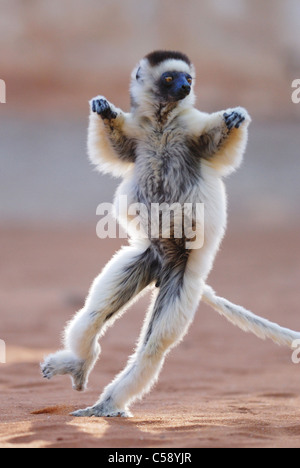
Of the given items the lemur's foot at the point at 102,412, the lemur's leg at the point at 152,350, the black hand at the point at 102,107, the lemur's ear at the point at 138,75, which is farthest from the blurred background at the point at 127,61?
the lemur's foot at the point at 102,412

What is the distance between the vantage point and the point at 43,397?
263 inches

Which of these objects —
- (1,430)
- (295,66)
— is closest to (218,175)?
(1,430)

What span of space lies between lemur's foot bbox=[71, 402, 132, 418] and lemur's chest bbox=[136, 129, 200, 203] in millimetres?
1549

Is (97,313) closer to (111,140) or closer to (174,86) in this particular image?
(111,140)

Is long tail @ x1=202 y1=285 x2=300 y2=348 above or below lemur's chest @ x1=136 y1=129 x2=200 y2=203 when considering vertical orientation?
below

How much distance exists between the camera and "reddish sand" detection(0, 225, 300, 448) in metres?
4.60

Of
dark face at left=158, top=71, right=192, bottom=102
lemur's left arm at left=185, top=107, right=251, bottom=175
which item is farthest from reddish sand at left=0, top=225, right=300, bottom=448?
→ dark face at left=158, top=71, right=192, bottom=102

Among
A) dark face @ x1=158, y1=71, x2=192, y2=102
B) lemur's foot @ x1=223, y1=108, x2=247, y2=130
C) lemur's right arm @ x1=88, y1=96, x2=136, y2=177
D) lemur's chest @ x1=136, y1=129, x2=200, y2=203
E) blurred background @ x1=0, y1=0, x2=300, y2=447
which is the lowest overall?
lemur's chest @ x1=136, y1=129, x2=200, y2=203

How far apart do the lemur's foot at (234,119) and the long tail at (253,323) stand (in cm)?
128

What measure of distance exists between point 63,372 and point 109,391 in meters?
0.44

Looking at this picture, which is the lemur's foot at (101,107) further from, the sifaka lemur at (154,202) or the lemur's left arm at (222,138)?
the lemur's left arm at (222,138)

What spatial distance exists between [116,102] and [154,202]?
21736 mm

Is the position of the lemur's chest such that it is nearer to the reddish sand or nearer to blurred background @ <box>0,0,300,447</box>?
the reddish sand

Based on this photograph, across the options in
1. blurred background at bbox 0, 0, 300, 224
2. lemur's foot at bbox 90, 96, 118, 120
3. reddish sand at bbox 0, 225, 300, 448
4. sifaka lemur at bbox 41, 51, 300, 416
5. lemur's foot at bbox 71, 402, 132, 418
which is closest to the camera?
reddish sand at bbox 0, 225, 300, 448
